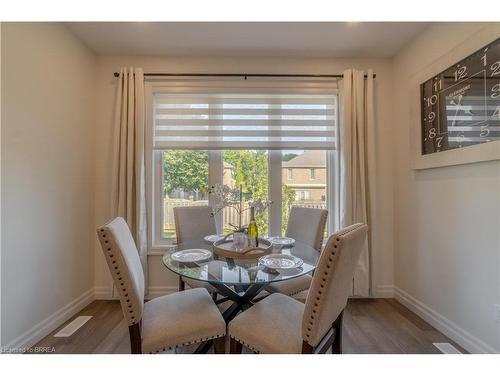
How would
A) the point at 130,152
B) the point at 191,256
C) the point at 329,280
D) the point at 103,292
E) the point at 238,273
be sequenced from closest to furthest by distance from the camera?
1. the point at 329,280
2. the point at 238,273
3. the point at 191,256
4. the point at 130,152
5. the point at 103,292

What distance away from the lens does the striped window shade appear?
2.73 metres

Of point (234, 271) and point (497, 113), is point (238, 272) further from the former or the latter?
point (497, 113)

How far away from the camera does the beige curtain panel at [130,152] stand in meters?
2.54

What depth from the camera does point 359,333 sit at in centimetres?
207

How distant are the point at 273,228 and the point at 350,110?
1.54m

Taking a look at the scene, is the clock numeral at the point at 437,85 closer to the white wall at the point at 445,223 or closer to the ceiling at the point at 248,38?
the white wall at the point at 445,223

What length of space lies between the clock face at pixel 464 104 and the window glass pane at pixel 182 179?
7.37 ft

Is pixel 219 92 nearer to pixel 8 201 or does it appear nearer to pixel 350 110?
pixel 350 110

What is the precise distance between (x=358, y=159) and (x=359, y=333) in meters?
1.64

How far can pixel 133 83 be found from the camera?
2.57 metres

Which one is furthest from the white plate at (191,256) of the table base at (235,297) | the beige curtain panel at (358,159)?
the beige curtain panel at (358,159)

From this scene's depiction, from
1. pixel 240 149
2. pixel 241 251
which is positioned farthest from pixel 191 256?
pixel 240 149

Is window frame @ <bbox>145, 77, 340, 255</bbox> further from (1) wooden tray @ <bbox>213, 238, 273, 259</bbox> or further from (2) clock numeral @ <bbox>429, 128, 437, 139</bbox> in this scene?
(1) wooden tray @ <bbox>213, 238, 273, 259</bbox>

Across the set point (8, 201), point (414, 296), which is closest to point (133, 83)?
point (8, 201)
